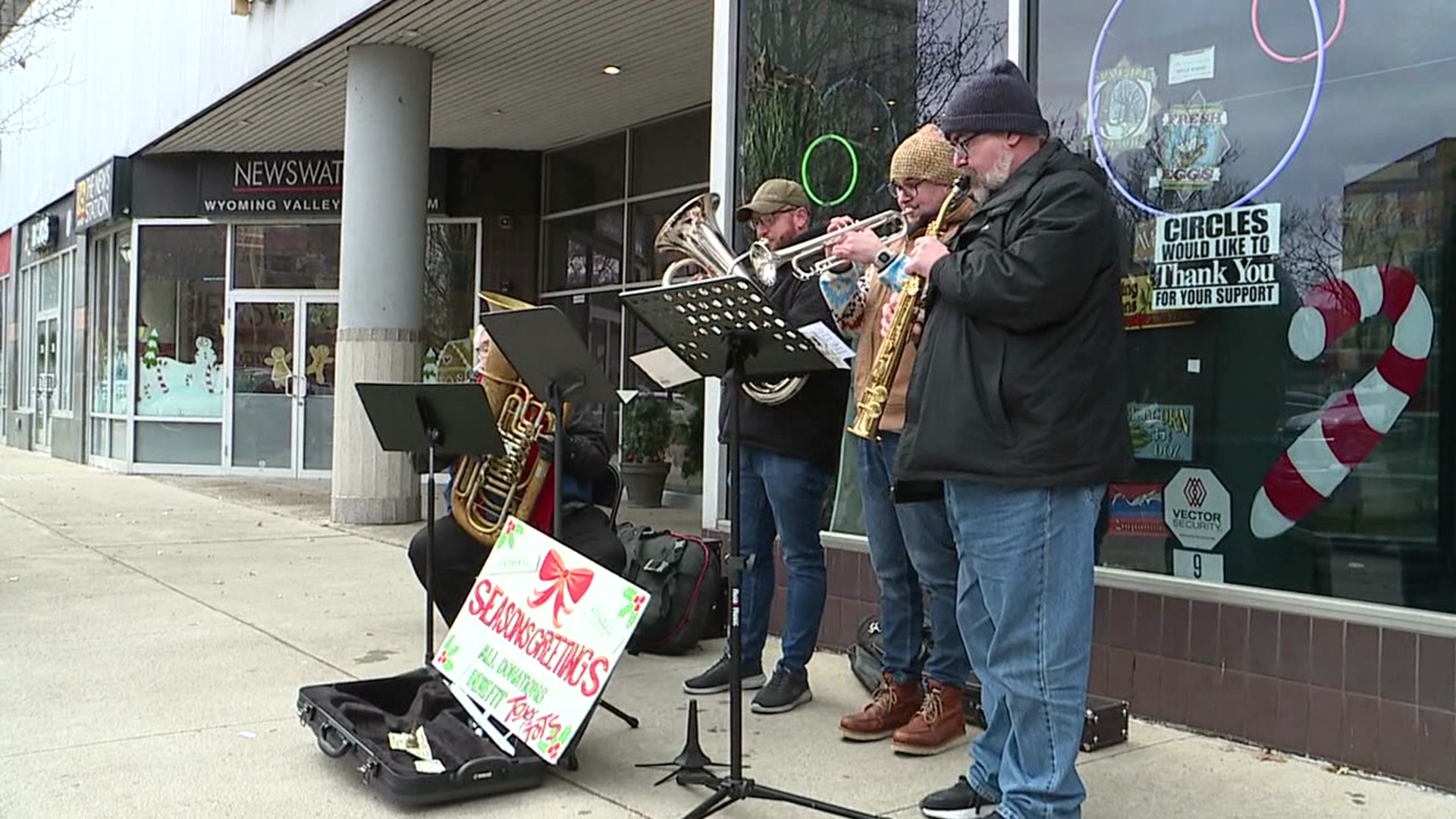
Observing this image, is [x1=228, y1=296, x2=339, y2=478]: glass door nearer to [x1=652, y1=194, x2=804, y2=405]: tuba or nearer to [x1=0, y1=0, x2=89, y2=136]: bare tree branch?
[x1=0, y1=0, x2=89, y2=136]: bare tree branch

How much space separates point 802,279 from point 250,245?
12.1m

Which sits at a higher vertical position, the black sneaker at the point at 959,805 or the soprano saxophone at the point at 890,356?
the soprano saxophone at the point at 890,356

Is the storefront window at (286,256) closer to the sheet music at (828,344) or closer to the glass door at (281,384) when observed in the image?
the glass door at (281,384)

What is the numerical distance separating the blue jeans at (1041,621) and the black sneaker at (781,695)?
65.7 inches

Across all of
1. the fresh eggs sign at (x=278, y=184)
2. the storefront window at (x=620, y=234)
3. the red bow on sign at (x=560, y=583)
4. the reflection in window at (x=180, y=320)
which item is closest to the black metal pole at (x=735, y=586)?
the red bow on sign at (x=560, y=583)

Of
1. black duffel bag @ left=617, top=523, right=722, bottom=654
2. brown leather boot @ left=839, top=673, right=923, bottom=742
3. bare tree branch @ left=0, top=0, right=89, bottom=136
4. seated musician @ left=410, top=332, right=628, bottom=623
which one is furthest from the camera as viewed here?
bare tree branch @ left=0, top=0, right=89, bottom=136

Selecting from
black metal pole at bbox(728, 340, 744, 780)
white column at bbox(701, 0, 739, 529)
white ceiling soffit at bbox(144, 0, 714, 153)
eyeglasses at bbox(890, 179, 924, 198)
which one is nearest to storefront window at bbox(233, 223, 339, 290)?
white ceiling soffit at bbox(144, 0, 714, 153)

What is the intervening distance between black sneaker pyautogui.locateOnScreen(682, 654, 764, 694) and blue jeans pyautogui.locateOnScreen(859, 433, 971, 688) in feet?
2.22

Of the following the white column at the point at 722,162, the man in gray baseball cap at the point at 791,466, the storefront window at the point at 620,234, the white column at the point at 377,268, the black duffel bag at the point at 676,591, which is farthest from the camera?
the storefront window at the point at 620,234

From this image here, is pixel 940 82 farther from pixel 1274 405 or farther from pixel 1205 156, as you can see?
pixel 1274 405

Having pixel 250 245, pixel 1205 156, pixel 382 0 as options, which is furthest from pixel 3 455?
pixel 1205 156

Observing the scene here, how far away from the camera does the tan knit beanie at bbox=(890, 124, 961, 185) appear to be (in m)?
3.73

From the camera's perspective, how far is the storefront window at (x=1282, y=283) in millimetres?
3951

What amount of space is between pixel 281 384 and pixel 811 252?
39.4 feet
